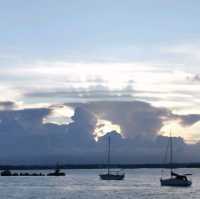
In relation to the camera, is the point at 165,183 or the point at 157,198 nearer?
the point at 157,198

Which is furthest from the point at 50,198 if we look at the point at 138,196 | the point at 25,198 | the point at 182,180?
Answer: the point at 182,180

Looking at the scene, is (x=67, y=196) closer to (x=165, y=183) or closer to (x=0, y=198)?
(x=0, y=198)

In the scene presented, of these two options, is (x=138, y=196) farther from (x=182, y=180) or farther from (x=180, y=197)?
(x=182, y=180)

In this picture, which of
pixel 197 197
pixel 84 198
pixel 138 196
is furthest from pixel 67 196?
pixel 197 197

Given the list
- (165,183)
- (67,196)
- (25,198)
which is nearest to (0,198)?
(25,198)

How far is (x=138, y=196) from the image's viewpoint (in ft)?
440

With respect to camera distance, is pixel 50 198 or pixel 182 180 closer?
pixel 50 198

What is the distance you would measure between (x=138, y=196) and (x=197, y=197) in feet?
37.5

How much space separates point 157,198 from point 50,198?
781 inches

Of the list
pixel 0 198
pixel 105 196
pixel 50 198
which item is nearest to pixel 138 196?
pixel 105 196

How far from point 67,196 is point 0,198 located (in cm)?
1330

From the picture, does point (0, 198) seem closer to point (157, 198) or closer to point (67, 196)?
point (67, 196)

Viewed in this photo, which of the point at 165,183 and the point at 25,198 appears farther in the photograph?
the point at 165,183

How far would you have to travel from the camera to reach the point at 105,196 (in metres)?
133
